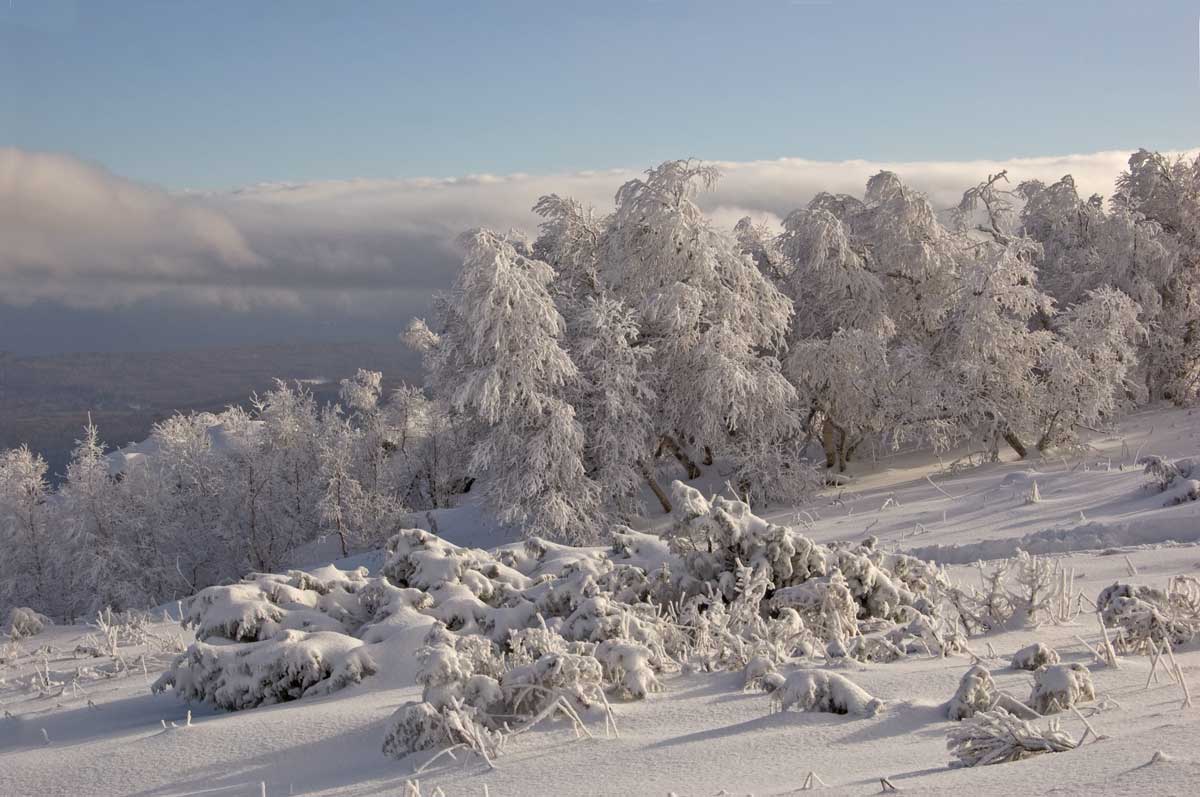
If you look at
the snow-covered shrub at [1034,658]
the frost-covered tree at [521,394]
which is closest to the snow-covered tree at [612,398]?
the frost-covered tree at [521,394]

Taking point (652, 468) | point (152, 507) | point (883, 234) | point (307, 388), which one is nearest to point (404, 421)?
point (307, 388)

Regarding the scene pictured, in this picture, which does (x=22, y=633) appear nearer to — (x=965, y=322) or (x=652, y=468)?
(x=652, y=468)

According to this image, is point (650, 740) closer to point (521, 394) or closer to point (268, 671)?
point (268, 671)

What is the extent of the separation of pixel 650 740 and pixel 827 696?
2.54 ft

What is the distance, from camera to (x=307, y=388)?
3519 cm

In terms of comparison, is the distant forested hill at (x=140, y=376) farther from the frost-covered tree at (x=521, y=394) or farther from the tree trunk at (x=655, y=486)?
the frost-covered tree at (x=521, y=394)

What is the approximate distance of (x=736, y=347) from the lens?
20234 mm

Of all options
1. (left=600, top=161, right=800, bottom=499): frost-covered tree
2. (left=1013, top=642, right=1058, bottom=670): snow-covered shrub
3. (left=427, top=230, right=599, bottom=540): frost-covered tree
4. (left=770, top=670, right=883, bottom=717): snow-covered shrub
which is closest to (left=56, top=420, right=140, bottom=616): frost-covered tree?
(left=427, top=230, right=599, bottom=540): frost-covered tree

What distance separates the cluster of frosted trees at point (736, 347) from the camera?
19156 mm

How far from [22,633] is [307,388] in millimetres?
24288

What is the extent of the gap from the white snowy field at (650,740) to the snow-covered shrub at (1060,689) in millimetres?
50

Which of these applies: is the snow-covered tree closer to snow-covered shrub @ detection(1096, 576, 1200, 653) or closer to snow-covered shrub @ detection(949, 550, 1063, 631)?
snow-covered shrub @ detection(949, 550, 1063, 631)

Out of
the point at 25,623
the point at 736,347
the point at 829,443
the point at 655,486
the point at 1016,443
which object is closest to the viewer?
the point at 25,623

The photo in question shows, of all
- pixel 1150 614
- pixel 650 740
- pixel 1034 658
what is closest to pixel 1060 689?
pixel 1034 658
